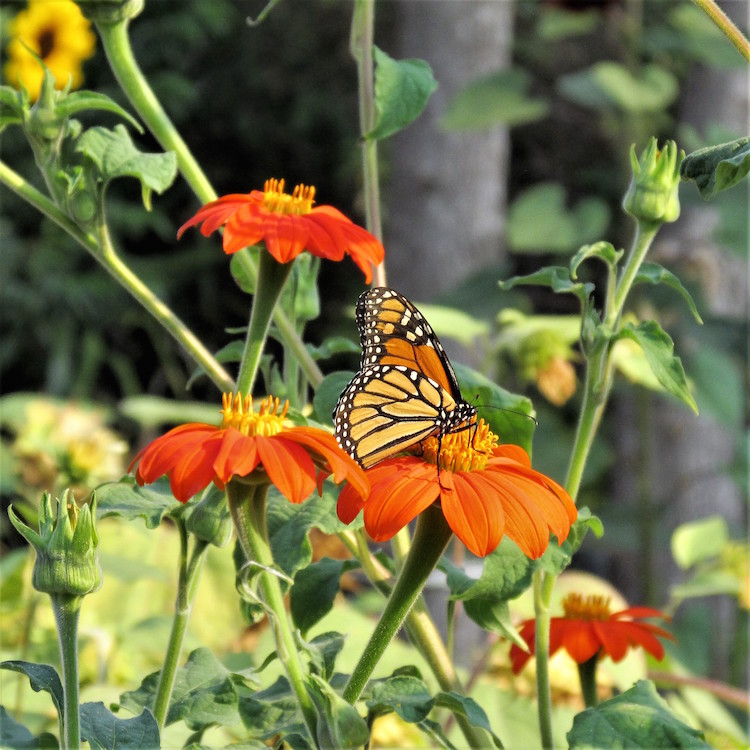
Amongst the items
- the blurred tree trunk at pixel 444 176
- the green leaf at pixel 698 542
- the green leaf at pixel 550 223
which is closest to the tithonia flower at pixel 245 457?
the green leaf at pixel 698 542

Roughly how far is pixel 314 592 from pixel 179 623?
105mm

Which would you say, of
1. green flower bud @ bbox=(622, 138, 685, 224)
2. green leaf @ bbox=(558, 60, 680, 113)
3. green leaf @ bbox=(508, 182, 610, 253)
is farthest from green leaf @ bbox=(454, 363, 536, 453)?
green leaf @ bbox=(558, 60, 680, 113)

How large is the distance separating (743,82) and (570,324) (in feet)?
4.66

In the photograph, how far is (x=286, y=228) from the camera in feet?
1.55

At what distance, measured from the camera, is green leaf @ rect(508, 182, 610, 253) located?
187 centimetres

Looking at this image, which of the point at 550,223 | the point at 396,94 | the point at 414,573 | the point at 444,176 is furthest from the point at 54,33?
the point at 414,573

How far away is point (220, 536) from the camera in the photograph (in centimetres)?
44

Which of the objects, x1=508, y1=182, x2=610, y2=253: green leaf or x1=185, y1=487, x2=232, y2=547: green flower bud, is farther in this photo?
x1=508, y1=182, x2=610, y2=253: green leaf

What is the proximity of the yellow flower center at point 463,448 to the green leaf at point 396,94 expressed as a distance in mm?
178

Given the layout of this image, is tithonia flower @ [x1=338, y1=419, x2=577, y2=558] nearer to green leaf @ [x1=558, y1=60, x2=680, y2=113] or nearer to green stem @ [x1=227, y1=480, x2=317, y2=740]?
green stem @ [x1=227, y1=480, x2=317, y2=740]

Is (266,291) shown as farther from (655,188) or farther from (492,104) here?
(492,104)

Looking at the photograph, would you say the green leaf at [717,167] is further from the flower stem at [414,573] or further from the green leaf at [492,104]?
the green leaf at [492,104]

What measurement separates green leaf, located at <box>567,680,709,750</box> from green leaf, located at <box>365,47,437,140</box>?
308mm

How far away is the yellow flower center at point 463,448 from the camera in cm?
44
